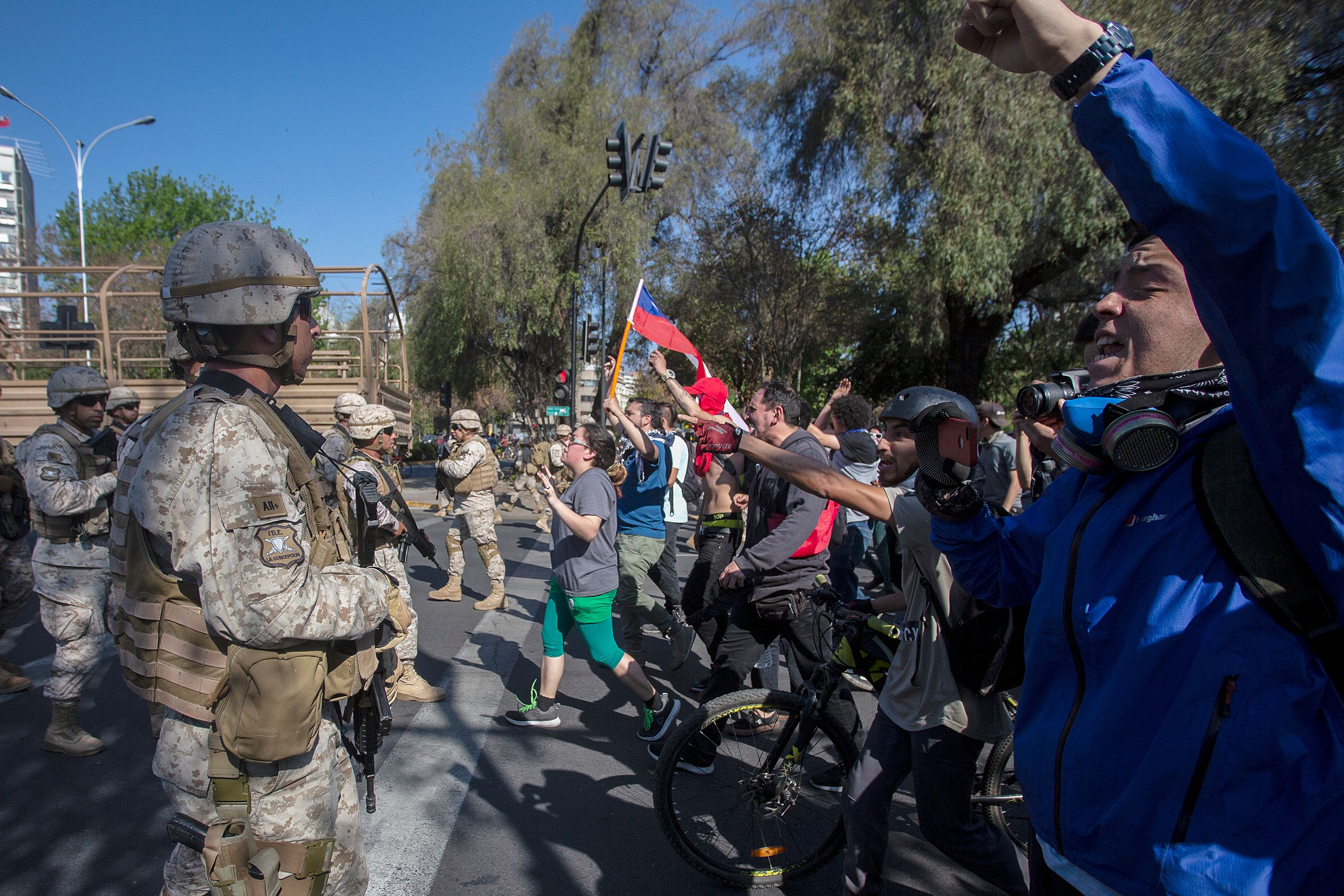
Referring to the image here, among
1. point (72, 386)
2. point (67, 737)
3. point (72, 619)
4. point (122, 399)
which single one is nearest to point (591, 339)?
point (122, 399)

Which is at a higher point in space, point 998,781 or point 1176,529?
point 1176,529

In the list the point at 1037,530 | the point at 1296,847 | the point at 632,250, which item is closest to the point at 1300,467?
the point at 1296,847

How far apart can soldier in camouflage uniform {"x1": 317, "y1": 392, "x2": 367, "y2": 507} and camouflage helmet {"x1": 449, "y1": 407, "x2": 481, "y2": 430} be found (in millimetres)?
1479

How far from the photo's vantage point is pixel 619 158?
11852mm

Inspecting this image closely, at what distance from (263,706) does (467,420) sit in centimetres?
575

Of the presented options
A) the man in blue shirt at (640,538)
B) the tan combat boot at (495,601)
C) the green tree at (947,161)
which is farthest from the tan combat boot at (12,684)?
the green tree at (947,161)

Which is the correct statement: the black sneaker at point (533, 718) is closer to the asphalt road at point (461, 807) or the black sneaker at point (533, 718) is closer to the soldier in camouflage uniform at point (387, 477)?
the asphalt road at point (461, 807)

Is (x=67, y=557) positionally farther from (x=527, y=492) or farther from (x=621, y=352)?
(x=527, y=492)

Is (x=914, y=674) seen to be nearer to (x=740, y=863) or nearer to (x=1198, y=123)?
(x=740, y=863)

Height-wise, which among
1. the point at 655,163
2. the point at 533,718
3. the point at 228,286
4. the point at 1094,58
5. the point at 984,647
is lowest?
the point at 533,718

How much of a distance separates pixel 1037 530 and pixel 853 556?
483 centimetres

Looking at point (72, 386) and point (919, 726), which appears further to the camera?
point (72, 386)

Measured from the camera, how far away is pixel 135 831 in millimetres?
3189

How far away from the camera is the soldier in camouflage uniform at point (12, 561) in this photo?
467cm
